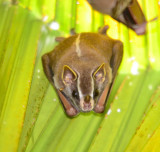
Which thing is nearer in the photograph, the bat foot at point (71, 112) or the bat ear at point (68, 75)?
the bat ear at point (68, 75)

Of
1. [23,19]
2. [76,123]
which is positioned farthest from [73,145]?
[23,19]

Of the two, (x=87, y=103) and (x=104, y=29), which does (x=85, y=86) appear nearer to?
→ (x=87, y=103)

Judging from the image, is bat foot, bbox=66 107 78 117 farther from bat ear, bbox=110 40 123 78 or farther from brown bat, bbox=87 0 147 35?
brown bat, bbox=87 0 147 35

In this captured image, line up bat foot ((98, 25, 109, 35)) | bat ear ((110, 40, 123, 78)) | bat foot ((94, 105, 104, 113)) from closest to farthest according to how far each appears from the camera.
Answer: bat foot ((94, 105, 104, 113)) → bat ear ((110, 40, 123, 78)) → bat foot ((98, 25, 109, 35))

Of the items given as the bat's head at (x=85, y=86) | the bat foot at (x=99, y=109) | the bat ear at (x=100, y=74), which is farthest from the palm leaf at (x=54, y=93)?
the bat ear at (x=100, y=74)

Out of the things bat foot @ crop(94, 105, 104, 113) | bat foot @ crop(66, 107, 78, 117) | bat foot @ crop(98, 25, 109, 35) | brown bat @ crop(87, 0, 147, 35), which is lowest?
bat foot @ crop(66, 107, 78, 117)

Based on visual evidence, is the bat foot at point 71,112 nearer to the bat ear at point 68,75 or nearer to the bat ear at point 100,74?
the bat ear at point 68,75

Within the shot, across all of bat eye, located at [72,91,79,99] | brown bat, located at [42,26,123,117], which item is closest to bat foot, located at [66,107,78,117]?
brown bat, located at [42,26,123,117]

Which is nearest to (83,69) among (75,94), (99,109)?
(75,94)
